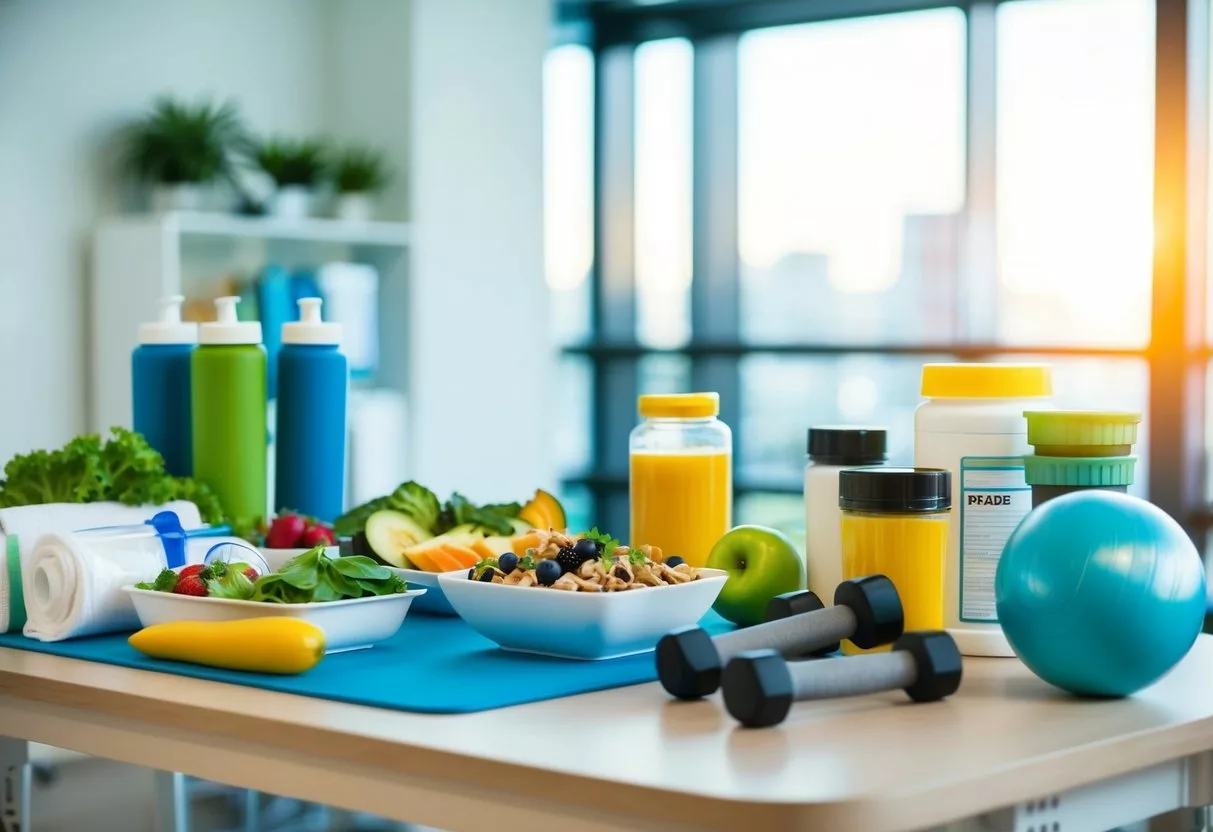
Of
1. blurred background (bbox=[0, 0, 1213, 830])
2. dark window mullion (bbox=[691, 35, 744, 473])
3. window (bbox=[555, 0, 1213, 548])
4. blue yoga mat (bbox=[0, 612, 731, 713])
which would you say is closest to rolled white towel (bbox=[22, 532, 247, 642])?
blue yoga mat (bbox=[0, 612, 731, 713])

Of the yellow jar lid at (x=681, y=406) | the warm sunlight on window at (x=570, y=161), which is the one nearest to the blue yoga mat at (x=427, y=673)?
the yellow jar lid at (x=681, y=406)

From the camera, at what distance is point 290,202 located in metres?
4.48

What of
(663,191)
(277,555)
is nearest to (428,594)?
(277,555)

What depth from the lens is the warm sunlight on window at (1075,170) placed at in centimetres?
455

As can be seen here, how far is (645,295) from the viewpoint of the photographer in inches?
219

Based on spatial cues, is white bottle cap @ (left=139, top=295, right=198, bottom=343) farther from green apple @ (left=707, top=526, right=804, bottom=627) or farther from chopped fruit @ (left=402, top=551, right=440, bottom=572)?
green apple @ (left=707, top=526, right=804, bottom=627)

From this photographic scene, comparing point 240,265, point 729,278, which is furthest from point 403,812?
point 729,278

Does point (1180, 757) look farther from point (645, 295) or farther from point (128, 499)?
point (645, 295)

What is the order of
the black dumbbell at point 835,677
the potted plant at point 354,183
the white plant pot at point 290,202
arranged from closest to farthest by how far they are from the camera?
the black dumbbell at point 835,677
the white plant pot at point 290,202
the potted plant at point 354,183

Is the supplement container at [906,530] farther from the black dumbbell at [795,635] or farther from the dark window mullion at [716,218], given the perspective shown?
the dark window mullion at [716,218]

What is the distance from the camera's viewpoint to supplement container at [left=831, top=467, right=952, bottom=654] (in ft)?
4.28

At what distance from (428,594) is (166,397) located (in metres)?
0.55

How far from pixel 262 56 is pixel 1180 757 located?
Result: 165 inches

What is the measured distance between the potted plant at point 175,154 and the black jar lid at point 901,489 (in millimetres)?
3276
